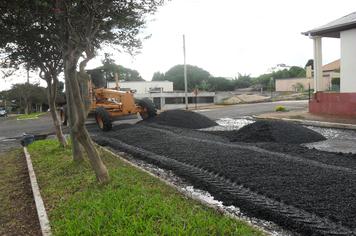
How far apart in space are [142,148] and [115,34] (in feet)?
11.1

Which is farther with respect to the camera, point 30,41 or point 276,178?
point 30,41

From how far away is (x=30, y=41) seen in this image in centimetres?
1152

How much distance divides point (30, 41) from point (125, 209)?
737cm

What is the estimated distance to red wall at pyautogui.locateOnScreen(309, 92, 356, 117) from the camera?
18.6 m

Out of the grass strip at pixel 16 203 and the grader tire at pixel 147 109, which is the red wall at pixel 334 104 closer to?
the grader tire at pixel 147 109

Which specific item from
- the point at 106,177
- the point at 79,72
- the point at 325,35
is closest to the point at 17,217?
the point at 106,177

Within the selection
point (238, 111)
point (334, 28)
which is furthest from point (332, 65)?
point (334, 28)

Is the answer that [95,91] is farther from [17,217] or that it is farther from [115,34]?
[17,217]

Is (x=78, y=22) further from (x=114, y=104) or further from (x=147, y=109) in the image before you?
(x=147, y=109)

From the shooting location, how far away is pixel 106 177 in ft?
25.8

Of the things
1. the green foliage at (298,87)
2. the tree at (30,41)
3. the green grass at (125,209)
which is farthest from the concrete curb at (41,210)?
the green foliage at (298,87)

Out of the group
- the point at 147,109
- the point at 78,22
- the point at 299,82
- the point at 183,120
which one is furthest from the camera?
the point at 299,82

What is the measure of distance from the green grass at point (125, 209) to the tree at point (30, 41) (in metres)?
3.63

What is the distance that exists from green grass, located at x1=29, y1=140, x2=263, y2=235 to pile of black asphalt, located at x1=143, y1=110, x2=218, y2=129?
29.2 feet
